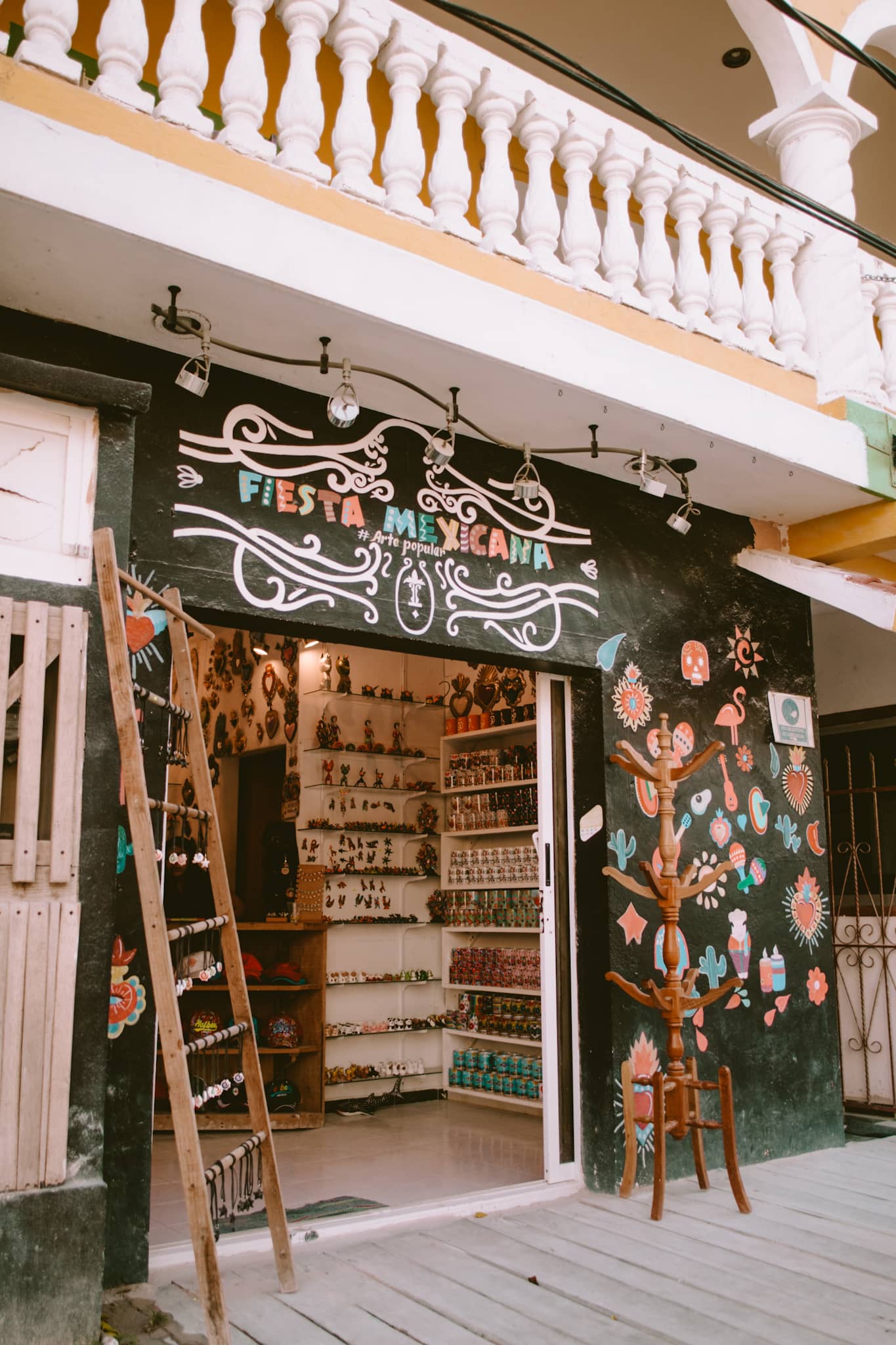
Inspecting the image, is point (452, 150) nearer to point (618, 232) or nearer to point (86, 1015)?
point (618, 232)

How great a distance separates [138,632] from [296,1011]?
11.0ft

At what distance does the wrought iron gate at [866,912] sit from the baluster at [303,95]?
483 cm

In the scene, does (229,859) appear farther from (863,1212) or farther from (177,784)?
(863,1212)

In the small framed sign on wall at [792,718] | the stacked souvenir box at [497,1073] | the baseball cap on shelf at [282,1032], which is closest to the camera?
the small framed sign on wall at [792,718]

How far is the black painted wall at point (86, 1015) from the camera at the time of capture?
261cm

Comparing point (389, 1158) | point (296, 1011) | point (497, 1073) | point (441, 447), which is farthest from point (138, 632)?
point (497, 1073)

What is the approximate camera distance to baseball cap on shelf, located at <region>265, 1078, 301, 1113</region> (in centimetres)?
582

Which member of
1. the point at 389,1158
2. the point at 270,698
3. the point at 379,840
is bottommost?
the point at 389,1158

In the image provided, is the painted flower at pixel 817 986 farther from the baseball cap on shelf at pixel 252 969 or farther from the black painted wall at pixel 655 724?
the baseball cap on shelf at pixel 252 969

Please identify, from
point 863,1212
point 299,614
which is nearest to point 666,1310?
point 863,1212

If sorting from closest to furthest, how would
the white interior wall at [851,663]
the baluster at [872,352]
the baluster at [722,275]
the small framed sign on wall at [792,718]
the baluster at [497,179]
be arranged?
the baluster at [497,179], the baluster at [722,275], the baluster at [872,352], the small framed sign on wall at [792,718], the white interior wall at [851,663]

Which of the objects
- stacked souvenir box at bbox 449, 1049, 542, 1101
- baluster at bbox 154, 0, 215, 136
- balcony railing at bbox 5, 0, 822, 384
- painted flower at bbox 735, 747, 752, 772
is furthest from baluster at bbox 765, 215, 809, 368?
stacked souvenir box at bbox 449, 1049, 542, 1101

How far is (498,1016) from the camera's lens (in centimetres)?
664

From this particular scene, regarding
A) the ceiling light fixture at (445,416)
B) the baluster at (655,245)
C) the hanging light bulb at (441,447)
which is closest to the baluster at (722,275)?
the baluster at (655,245)
